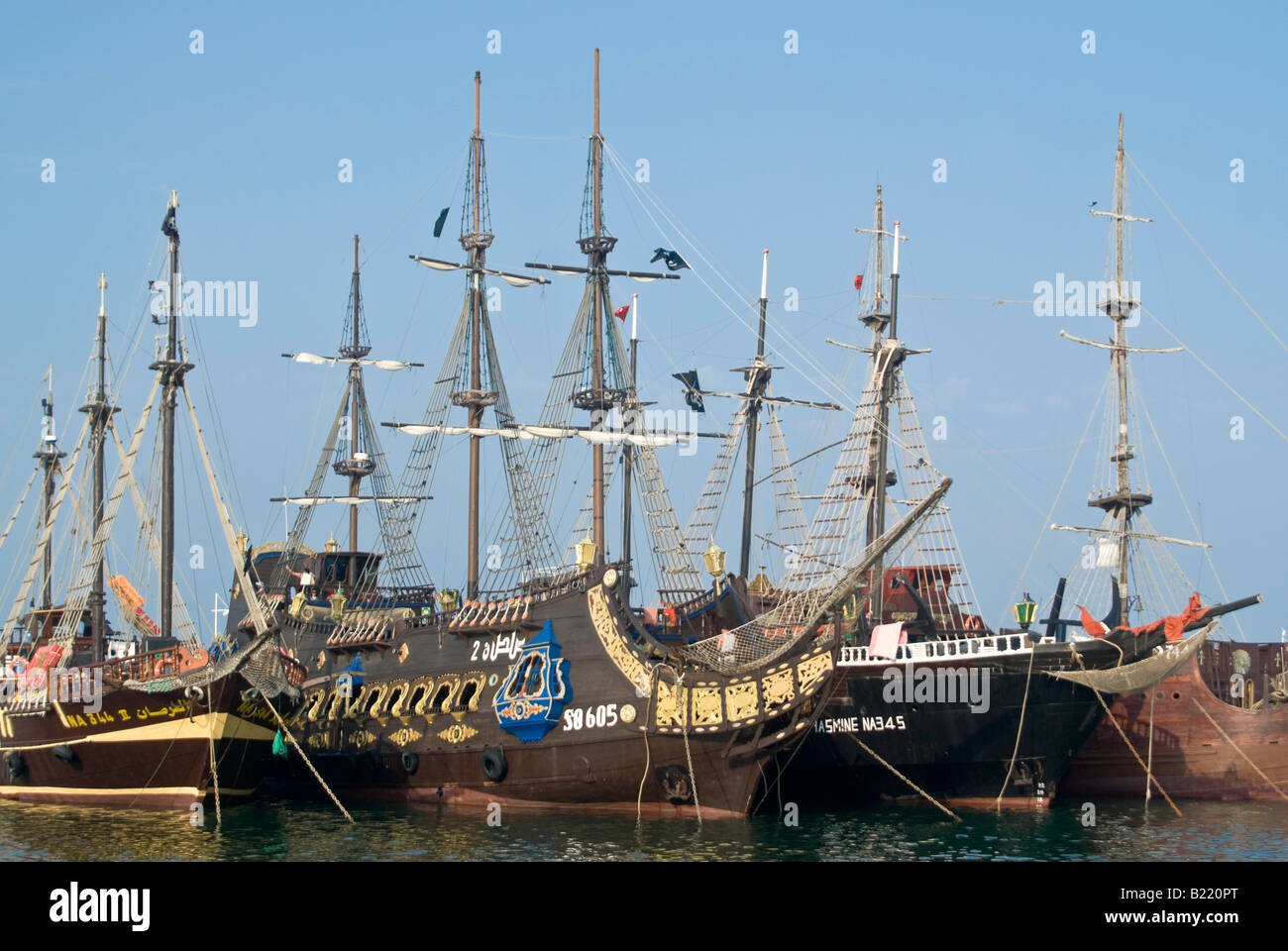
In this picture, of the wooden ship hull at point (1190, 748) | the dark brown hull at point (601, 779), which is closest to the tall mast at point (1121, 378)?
the wooden ship hull at point (1190, 748)

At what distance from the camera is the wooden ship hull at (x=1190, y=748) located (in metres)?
43.8

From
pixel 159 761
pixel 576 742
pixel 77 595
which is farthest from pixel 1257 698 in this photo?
pixel 77 595

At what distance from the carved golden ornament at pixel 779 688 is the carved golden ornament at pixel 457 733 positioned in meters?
9.11

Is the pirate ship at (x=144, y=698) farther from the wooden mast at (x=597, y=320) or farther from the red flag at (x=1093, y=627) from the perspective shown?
the red flag at (x=1093, y=627)

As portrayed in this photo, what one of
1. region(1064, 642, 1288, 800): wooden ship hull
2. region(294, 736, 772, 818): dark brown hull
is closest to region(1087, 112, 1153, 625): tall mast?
region(1064, 642, 1288, 800): wooden ship hull

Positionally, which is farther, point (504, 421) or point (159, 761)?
point (504, 421)

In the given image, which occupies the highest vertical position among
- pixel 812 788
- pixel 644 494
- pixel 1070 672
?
pixel 644 494

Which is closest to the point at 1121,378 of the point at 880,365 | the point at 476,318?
the point at 880,365

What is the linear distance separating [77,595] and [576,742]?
53.1 feet

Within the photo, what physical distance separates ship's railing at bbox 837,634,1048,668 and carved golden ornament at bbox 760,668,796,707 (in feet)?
18.2
